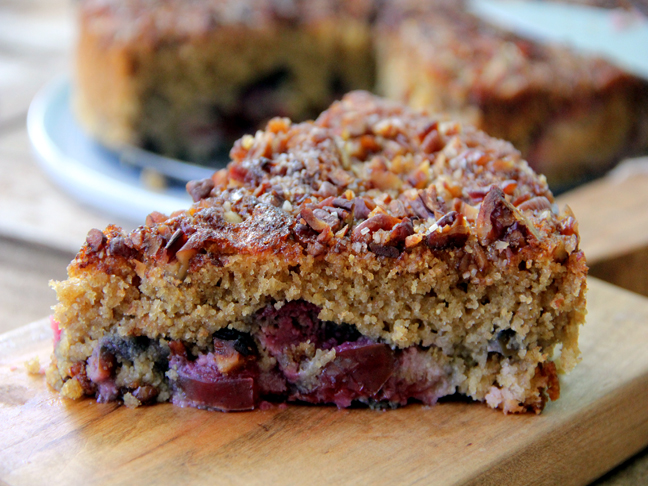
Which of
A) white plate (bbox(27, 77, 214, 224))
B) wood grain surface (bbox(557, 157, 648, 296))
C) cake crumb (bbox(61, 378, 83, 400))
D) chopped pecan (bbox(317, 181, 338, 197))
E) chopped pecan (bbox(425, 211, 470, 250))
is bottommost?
wood grain surface (bbox(557, 157, 648, 296))

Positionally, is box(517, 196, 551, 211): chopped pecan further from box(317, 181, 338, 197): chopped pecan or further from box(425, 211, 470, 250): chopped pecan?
box(317, 181, 338, 197): chopped pecan

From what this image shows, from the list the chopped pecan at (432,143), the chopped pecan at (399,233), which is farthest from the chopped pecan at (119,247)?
the chopped pecan at (432,143)

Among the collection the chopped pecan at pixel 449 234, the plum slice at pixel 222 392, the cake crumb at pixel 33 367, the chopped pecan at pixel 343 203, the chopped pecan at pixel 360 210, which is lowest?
the plum slice at pixel 222 392

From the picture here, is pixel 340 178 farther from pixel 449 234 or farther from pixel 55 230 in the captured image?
pixel 55 230

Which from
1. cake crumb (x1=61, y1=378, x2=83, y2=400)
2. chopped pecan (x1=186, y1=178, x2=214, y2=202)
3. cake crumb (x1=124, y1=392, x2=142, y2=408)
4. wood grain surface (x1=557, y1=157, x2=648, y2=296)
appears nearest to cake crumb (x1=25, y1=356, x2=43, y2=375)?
cake crumb (x1=61, y1=378, x2=83, y2=400)

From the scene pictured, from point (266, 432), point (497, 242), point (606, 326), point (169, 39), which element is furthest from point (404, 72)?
point (266, 432)

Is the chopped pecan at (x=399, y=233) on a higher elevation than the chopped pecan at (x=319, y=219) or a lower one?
lower

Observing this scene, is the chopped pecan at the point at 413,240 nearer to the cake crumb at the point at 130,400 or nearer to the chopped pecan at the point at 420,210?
the chopped pecan at the point at 420,210

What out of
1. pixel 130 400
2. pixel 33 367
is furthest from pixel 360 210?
pixel 33 367
